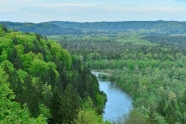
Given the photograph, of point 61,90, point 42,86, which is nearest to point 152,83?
point 61,90

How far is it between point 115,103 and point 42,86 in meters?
32.4

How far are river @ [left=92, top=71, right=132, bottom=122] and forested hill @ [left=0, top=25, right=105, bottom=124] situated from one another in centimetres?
225

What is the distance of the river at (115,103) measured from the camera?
6311cm

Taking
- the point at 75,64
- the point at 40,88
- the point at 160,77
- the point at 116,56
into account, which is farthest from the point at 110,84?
the point at 40,88

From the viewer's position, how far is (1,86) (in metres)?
19.5

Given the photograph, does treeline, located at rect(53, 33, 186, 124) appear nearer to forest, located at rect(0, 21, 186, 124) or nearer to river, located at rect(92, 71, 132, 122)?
forest, located at rect(0, 21, 186, 124)

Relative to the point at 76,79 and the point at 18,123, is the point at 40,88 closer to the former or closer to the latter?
the point at 76,79

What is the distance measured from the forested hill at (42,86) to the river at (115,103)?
2.25 m

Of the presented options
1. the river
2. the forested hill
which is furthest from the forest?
the river

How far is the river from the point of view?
63.1 meters

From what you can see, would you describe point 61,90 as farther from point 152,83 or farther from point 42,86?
point 152,83

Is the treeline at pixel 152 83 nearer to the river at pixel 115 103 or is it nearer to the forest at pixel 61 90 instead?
the forest at pixel 61 90

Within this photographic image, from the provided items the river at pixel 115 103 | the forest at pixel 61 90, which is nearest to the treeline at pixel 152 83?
the forest at pixel 61 90

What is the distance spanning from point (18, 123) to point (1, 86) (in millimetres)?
5136
